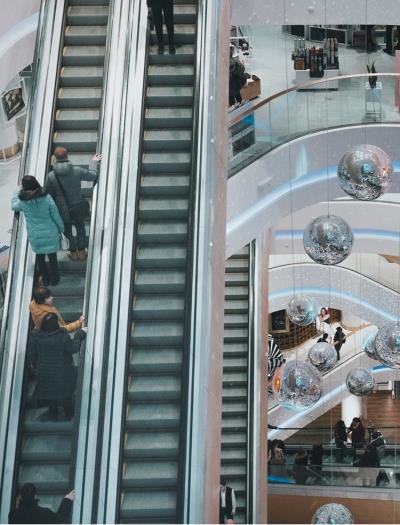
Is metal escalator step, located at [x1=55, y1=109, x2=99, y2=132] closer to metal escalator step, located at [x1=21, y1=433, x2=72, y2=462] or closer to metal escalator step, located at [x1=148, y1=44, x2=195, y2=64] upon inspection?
metal escalator step, located at [x1=148, y1=44, x2=195, y2=64]

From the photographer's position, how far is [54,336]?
9422 millimetres

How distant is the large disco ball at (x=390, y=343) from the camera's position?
12867 millimetres

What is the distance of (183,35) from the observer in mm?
12633

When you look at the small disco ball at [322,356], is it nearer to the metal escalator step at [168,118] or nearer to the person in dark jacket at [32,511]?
the metal escalator step at [168,118]

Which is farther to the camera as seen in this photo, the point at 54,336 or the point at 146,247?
the point at 146,247

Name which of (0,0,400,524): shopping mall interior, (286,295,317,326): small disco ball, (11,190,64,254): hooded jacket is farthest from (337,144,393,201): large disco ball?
(286,295,317,326): small disco ball

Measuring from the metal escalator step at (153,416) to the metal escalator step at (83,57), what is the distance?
4300 mm

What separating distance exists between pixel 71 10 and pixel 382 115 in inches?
224

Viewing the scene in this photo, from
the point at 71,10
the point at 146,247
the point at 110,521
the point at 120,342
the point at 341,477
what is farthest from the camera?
the point at 341,477

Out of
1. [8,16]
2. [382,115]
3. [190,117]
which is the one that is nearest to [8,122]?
[8,16]

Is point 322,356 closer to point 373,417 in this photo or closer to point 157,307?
point 157,307

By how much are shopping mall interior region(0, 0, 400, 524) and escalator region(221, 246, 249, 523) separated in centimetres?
3

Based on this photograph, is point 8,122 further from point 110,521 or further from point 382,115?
point 110,521

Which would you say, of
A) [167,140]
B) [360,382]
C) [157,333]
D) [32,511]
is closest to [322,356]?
[360,382]
